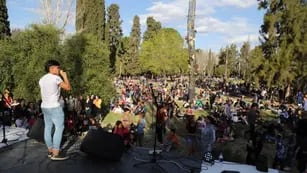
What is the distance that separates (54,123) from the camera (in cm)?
569

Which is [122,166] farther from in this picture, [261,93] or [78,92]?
[261,93]

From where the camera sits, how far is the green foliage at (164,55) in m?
61.3

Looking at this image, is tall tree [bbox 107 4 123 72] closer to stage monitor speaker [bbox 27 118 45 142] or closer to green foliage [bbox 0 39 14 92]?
green foliage [bbox 0 39 14 92]

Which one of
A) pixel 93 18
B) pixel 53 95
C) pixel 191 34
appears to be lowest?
pixel 53 95

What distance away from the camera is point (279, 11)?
34125mm

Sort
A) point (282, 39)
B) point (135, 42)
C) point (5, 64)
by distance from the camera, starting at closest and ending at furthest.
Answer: point (5, 64)
point (282, 39)
point (135, 42)

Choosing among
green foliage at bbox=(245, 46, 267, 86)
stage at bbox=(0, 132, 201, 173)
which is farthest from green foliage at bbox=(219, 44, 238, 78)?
stage at bbox=(0, 132, 201, 173)

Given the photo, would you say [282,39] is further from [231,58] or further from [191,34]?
[231,58]

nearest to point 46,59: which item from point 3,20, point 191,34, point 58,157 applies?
point 191,34

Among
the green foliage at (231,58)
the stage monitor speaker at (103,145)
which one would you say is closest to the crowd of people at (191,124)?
the stage monitor speaker at (103,145)

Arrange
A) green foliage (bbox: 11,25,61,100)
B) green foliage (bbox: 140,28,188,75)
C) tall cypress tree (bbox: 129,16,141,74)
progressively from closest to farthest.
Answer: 1. green foliage (bbox: 11,25,61,100)
2. green foliage (bbox: 140,28,188,75)
3. tall cypress tree (bbox: 129,16,141,74)

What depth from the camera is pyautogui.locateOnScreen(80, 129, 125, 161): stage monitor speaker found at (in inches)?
228

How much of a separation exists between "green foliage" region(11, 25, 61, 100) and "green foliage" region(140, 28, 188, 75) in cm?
4300

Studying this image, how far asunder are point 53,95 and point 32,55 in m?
13.2
